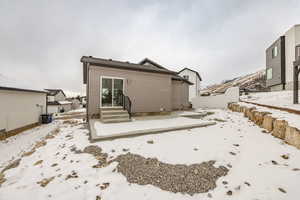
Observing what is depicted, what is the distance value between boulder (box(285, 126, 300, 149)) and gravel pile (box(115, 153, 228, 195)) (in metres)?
2.40

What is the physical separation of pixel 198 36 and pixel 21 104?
1872 centimetres

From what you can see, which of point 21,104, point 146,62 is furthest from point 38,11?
point 146,62

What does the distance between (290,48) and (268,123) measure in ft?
51.1

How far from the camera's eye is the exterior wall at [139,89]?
7.22 m

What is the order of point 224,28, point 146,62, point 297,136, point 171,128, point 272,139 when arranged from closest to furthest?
point 297,136, point 272,139, point 171,128, point 224,28, point 146,62

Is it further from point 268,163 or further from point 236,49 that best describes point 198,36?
point 268,163

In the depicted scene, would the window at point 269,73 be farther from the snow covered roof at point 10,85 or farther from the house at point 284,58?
the snow covered roof at point 10,85

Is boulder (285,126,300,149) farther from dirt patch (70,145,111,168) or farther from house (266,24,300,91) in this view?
house (266,24,300,91)

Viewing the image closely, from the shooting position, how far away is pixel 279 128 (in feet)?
13.0

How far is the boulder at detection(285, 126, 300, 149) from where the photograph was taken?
3.19 meters

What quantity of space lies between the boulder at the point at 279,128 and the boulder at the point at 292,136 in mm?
191

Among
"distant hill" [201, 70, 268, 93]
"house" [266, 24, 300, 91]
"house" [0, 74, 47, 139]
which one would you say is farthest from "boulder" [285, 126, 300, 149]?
"distant hill" [201, 70, 268, 93]

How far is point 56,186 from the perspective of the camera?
7.29 ft

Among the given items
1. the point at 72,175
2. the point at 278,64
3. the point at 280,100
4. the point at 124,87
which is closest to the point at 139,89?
the point at 124,87
